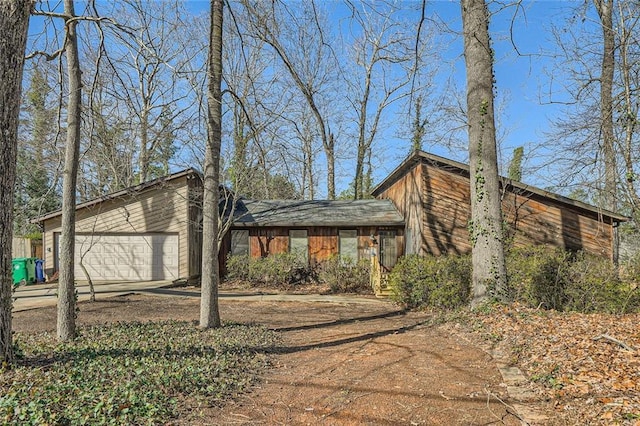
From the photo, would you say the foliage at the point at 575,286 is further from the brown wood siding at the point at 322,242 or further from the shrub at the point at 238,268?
the shrub at the point at 238,268

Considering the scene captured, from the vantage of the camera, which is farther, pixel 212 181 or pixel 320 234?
pixel 320 234

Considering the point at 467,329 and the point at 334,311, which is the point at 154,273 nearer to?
the point at 334,311

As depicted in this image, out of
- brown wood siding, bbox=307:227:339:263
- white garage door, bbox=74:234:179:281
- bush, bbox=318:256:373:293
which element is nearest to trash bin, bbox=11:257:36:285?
white garage door, bbox=74:234:179:281

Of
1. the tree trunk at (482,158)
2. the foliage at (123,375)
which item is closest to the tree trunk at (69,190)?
the foliage at (123,375)

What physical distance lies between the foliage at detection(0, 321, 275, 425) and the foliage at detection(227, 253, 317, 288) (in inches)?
345

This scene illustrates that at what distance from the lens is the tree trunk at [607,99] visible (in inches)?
344

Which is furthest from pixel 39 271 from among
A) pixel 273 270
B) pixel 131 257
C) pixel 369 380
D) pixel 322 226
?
pixel 369 380

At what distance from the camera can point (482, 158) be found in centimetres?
765

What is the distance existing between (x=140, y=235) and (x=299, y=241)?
22.1ft

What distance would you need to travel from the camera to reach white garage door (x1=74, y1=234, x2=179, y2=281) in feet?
51.2

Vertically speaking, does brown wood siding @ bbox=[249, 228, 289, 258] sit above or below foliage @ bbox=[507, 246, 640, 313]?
above

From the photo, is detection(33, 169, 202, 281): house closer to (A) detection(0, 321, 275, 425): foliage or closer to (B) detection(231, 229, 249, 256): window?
(B) detection(231, 229, 249, 256): window

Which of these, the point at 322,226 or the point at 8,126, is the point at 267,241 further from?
the point at 8,126

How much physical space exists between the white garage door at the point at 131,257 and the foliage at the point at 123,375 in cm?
947
